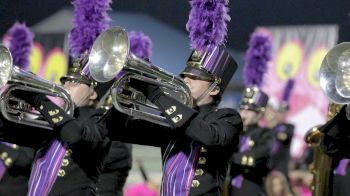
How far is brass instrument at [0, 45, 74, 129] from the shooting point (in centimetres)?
407

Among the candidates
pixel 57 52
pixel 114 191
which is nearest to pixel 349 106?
pixel 114 191

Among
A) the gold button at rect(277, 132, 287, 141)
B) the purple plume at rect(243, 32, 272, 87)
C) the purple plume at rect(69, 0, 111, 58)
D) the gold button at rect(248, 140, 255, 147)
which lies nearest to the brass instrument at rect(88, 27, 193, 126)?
the purple plume at rect(69, 0, 111, 58)

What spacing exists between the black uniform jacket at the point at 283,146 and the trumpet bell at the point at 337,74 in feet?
15.6

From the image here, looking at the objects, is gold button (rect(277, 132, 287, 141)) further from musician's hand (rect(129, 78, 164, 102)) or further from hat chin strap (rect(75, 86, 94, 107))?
musician's hand (rect(129, 78, 164, 102))

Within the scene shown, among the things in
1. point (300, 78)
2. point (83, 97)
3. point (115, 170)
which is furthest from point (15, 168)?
point (300, 78)

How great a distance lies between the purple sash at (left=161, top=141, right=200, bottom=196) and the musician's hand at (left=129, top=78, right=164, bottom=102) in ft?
1.07

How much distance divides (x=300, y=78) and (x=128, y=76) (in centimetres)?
611

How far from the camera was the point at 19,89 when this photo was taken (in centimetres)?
416

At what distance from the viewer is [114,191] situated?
576 cm

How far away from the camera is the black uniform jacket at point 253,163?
21.0 feet

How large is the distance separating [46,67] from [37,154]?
545 cm

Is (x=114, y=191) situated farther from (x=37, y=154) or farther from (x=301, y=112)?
(x=301, y=112)

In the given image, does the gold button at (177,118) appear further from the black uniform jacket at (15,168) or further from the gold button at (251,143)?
the gold button at (251,143)

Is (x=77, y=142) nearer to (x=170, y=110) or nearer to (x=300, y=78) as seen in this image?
(x=170, y=110)
